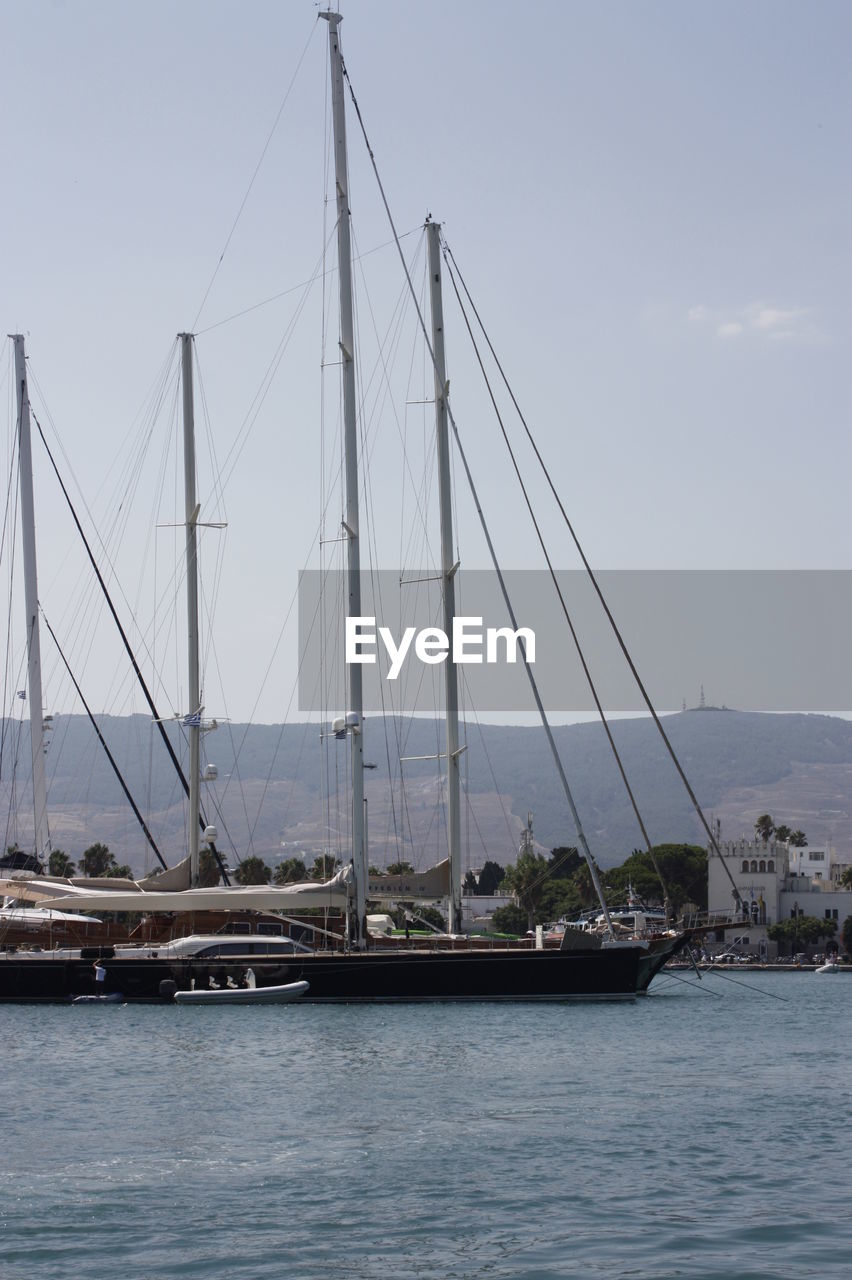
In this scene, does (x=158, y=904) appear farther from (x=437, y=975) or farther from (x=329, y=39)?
(x=329, y=39)

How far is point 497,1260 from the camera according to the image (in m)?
17.2

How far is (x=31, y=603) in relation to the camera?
5531 centimetres

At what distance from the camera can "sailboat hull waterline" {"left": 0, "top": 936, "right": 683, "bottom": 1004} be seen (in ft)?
146

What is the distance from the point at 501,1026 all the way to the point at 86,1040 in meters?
10.3

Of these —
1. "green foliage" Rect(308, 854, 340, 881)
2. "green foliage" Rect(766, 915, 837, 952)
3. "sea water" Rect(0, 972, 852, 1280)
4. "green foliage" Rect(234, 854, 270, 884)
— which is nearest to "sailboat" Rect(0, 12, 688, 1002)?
"green foliage" Rect(308, 854, 340, 881)

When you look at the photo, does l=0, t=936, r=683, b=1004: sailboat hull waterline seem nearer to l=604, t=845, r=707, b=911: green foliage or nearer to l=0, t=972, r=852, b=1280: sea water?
l=0, t=972, r=852, b=1280: sea water

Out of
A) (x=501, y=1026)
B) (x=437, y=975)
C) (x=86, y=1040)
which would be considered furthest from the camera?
(x=437, y=975)

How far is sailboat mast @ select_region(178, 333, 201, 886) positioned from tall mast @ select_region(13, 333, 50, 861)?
4892 millimetres

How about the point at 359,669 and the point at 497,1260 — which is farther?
the point at 359,669

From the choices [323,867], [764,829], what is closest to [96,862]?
[323,867]

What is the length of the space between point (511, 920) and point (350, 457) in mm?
115217

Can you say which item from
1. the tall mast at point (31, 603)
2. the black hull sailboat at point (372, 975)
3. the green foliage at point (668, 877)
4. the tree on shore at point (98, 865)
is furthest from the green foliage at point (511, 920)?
the black hull sailboat at point (372, 975)

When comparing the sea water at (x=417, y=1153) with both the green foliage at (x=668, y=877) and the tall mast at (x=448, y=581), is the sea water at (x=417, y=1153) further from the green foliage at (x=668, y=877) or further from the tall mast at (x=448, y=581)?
the green foliage at (x=668, y=877)

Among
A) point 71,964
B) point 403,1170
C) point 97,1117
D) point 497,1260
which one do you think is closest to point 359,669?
point 71,964
